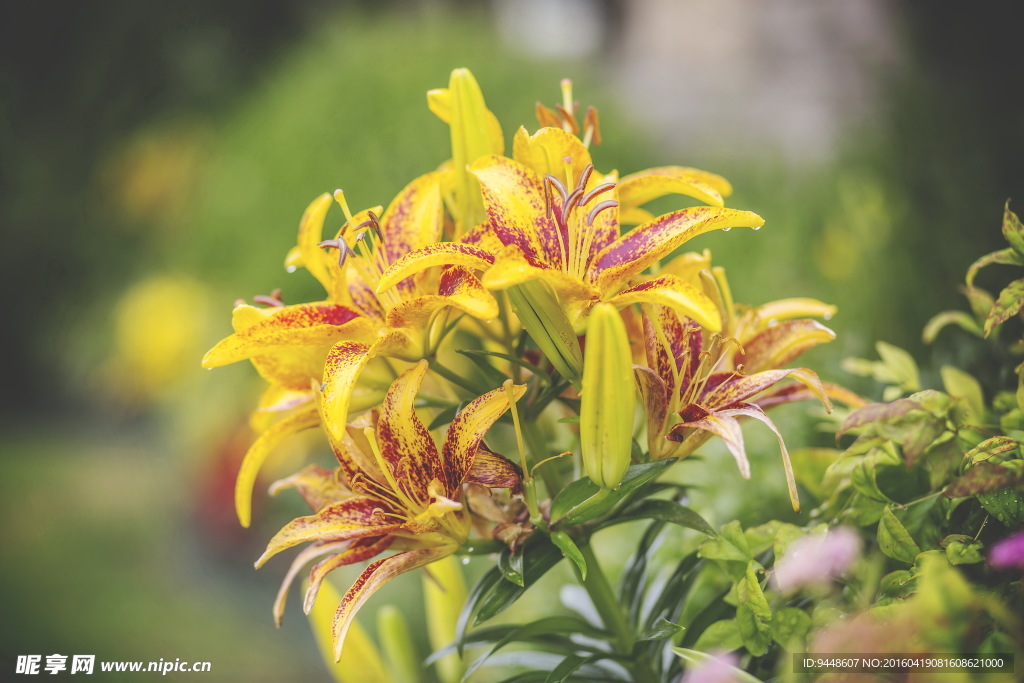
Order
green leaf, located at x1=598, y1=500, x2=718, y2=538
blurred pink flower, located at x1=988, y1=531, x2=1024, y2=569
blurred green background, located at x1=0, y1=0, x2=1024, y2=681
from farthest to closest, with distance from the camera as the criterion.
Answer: blurred green background, located at x1=0, y1=0, x2=1024, y2=681 → green leaf, located at x1=598, y1=500, x2=718, y2=538 → blurred pink flower, located at x1=988, y1=531, x2=1024, y2=569

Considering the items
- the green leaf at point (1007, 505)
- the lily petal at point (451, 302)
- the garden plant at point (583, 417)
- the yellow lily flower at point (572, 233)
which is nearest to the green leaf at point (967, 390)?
the garden plant at point (583, 417)

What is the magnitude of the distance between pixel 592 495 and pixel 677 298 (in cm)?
13

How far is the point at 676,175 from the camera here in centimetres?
48

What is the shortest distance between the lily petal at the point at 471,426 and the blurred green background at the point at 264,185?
0.35m

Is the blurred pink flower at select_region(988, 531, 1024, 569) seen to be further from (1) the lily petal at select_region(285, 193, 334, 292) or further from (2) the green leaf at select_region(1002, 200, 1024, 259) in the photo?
(1) the lily petal at select_region(285, 193, 334, 292)

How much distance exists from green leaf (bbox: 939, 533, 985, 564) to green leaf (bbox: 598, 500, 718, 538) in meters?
0.12

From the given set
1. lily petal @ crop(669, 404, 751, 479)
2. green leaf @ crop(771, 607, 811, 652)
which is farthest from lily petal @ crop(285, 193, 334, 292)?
green leaf @ crop(771, 607, 811, 652)

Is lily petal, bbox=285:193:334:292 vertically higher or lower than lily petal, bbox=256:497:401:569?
higher

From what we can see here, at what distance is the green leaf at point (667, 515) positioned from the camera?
463 millimetres

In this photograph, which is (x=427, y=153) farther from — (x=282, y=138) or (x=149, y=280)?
(x=149, y=280)

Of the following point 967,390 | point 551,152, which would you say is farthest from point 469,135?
point 967,390

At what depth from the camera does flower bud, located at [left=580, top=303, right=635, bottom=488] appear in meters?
0.37

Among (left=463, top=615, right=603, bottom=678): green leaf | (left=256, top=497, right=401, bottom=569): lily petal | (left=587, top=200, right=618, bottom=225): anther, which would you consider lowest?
(left=463, top=615, right=603, bottom=678): green leaf

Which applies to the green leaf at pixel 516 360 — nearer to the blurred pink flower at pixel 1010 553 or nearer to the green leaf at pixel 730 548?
the green leaf at pixel 730 548
